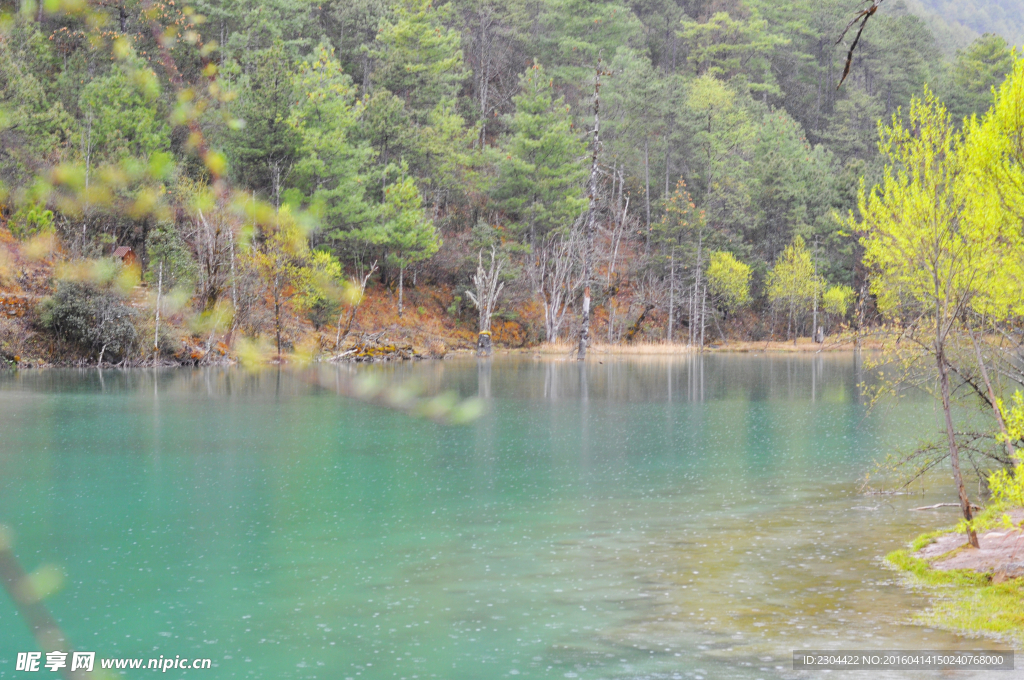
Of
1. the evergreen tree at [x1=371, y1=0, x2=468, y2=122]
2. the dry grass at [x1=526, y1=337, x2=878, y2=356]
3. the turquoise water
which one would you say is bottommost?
the turquoise water

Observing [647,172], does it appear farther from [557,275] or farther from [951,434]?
[951,434]

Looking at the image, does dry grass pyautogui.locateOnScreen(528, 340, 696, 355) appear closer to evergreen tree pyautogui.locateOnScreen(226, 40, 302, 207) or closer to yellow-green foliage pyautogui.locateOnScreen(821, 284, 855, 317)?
yellow-green foliage pyautogui.locateOnScreen(821, 284, 855, 317)

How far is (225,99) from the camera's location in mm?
2266

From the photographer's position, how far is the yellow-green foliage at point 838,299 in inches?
2975

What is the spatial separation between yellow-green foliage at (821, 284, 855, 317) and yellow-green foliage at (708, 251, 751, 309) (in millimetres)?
6762

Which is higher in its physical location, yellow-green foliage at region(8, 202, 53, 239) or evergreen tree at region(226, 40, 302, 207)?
evergreen tree at region(226, 40, 302, 207)

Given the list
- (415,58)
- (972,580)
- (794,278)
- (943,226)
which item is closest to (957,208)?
(943,226)

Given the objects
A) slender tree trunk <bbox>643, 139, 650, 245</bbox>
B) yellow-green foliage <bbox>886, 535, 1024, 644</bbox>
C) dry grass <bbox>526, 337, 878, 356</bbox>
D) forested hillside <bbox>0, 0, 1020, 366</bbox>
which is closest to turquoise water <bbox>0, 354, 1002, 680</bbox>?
yellow-green foliage <bbox>886, 535, 1024, 644</bbox>

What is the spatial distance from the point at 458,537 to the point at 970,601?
6.98 meters

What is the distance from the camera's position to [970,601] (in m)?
10.7

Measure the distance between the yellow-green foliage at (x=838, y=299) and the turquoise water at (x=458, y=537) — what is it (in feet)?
157

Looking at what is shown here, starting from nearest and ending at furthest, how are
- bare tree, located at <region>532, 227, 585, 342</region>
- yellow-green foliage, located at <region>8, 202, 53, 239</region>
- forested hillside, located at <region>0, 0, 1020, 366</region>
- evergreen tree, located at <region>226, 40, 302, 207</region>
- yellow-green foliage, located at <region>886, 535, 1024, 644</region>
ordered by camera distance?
yellow-green foliage, located at <region>8, 202, 53, 239</region> → evergreen tree, located at <region>226, 40, 302, 207</region> → yellow-green foliage, located at <region>886, 535, 1024, 644</region> → forested hillside, located at <region>0, 0, 1020, 366</region> → bare tree, located at <region>532, 227, 585, 342</region>

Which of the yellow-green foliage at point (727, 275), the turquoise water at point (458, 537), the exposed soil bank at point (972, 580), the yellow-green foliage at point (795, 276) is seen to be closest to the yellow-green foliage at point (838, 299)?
the yellow-green foliage at point (795, 276)

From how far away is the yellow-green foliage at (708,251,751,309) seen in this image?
74125mm
